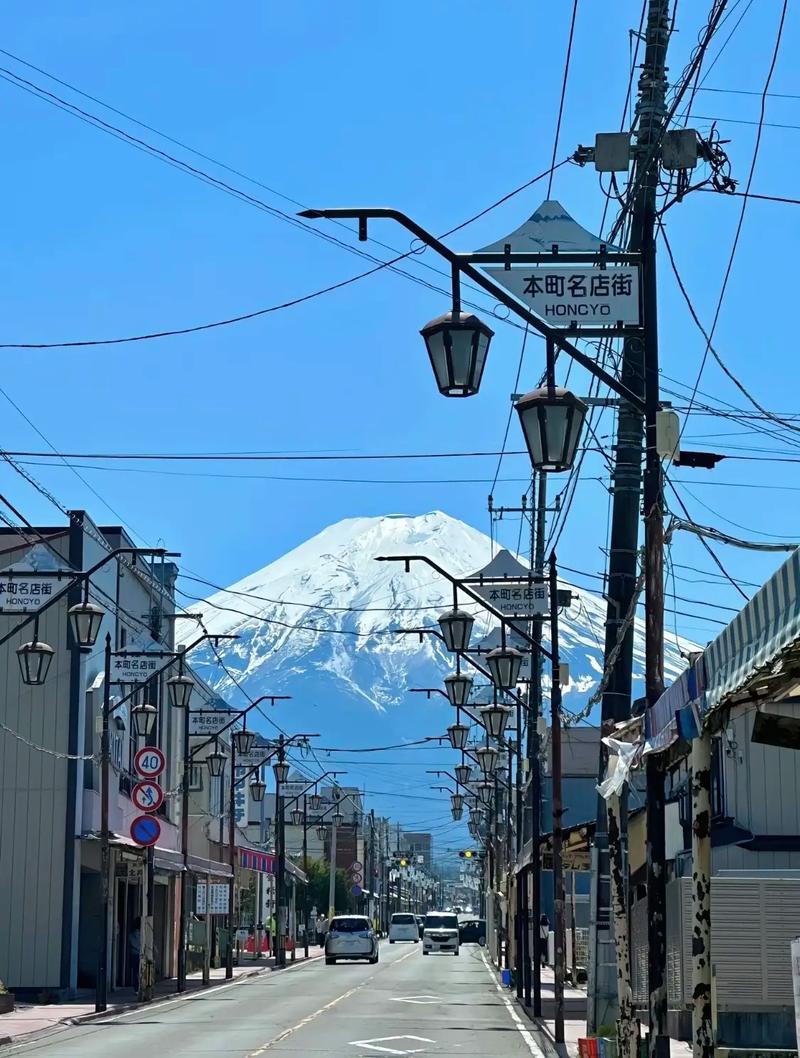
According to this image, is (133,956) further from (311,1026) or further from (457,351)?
(457,351)

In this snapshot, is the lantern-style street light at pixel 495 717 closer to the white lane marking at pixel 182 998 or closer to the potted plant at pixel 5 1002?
the white lane marking at pixel 182 998

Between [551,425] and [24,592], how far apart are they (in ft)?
66.3

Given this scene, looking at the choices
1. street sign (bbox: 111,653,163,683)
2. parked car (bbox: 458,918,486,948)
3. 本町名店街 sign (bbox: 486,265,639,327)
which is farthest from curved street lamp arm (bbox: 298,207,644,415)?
parked car (bbox: 458,918,486,948)

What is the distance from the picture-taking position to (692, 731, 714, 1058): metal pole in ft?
36.1

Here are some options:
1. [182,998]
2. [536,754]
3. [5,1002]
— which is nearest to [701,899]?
[5,1002]

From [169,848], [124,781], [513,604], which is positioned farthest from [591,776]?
[513,604]

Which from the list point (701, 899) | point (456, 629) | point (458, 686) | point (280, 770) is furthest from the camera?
point (280, 770)

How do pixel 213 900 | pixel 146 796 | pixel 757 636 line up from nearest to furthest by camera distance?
pixel 757 636 → pixel 146 796 → pixel 213 900

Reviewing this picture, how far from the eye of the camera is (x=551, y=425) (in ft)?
39.8

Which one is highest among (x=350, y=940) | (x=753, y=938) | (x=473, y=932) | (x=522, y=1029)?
(x=753, y=938)

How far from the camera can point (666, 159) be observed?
15.7 metres

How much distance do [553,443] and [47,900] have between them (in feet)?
95.0

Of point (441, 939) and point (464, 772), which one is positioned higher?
point (464, 772)

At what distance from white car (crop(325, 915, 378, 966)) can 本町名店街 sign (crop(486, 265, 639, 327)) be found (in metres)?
57.8
